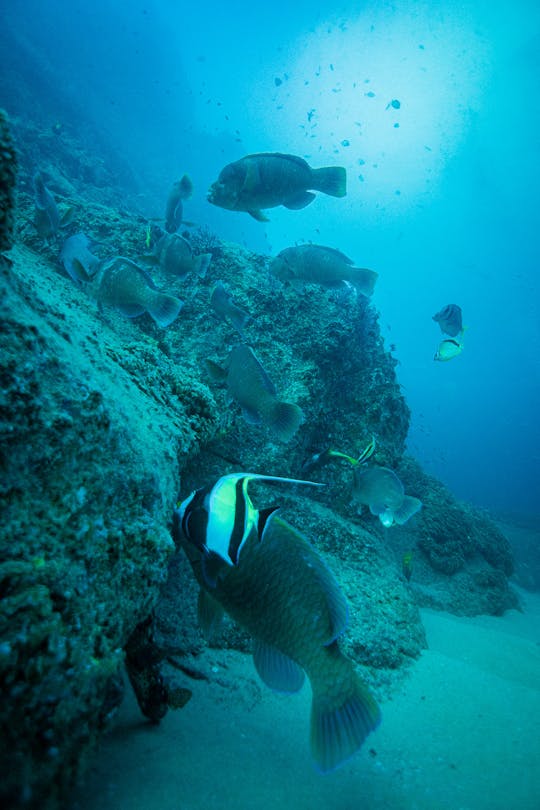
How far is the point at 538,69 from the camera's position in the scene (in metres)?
58.3

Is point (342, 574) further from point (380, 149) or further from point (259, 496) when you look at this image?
point (380, 149)

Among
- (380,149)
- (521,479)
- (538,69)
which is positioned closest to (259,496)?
(521,479)

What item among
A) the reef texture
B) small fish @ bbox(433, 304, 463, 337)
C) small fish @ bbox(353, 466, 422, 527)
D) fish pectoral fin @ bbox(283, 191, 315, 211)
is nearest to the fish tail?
the reef texture

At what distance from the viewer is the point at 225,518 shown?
108 cm

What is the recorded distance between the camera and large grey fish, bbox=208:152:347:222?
341cm

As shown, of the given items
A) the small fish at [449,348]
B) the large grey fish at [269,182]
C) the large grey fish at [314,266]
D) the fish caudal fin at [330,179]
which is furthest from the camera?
the small fish at [449,348]

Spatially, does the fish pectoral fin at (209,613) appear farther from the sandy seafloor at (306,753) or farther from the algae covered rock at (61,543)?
the sandy seafloor at (306,753)

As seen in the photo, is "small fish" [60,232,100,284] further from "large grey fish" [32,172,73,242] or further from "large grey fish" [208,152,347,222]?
"large grey fish" [208,152,347,222]

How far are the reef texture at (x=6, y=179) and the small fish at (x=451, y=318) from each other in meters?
6.14

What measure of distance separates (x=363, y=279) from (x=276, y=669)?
4.06 meters

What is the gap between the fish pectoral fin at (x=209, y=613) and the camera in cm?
141

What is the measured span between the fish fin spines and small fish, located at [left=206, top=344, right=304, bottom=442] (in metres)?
1.76

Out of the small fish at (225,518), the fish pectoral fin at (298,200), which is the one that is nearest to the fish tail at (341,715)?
the small fish at (225,518)

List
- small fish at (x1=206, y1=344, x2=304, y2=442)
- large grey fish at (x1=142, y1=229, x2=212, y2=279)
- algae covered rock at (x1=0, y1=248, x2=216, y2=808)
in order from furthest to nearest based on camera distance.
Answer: large grey fish at (x1=142, y1=229, x2=212, y2=279)
small fish at (x1=206, y1=344, x2=304, y2=442)
algae covered rock at (x1=0, y1=248, x2=216, y2=808)
